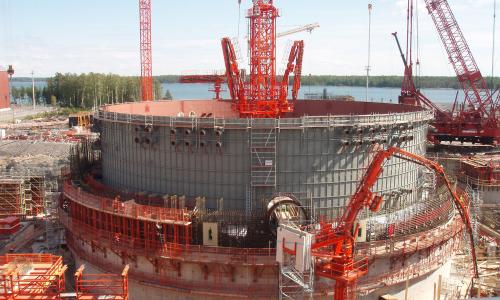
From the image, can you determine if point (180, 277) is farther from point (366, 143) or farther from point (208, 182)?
point (366, 143)

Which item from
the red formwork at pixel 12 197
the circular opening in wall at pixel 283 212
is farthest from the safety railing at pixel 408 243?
the red formwork at pixel 12 197

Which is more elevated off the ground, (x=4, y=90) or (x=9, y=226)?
(x=4, y=90)

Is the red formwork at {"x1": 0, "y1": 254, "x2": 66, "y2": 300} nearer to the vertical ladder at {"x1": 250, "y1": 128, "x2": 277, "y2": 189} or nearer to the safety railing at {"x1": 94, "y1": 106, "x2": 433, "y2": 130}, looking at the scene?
the safety railing at {"x1": 94, "y1": 106, "x2": 433, "y2": 130}

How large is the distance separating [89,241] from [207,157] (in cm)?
896

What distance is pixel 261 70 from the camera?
35781 mm

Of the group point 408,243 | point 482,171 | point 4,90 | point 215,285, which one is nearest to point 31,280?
point 215,285

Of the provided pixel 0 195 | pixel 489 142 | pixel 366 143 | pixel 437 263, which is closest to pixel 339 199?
pixel 366 143

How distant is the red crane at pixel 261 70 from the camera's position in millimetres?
34406

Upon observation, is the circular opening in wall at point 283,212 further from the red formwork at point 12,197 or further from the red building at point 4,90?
the red building at point 4,90

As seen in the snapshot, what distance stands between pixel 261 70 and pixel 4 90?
9926 cm

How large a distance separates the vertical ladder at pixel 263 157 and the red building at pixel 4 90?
101004 millimetres

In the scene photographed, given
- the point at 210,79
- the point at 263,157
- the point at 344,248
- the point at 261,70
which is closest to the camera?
the point at 344,248

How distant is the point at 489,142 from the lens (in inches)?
2311

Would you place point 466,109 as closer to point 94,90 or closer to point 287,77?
point 287,77
